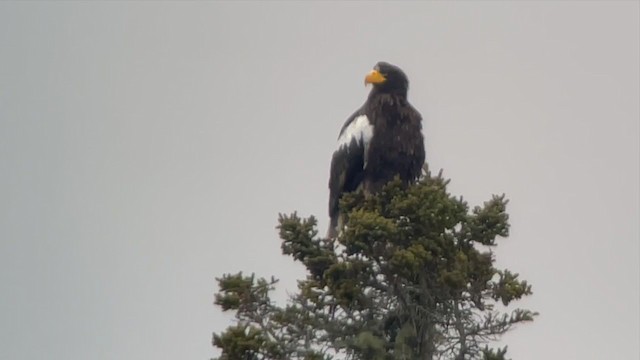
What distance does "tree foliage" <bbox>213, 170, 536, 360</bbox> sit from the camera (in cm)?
1130

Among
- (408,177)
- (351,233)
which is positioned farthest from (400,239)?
(408,177)

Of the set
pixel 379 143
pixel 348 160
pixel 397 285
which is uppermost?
pixel 348 160

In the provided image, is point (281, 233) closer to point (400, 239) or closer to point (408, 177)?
point (400, 239)

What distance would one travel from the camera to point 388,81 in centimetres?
1645

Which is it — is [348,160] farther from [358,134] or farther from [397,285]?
[397,285]

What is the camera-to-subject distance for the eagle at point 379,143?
52.5ft

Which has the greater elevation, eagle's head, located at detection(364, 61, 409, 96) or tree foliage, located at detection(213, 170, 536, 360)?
eagle's head, located at detection(364, 61, 409, 96)

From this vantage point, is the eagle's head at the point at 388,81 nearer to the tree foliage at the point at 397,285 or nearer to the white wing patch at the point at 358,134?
the white wing patch at the point at 358,134

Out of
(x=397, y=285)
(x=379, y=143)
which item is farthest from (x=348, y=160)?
(x=397, y=285)

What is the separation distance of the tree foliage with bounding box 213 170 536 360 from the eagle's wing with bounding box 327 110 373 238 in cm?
448

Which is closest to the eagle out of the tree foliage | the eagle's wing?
the eagle's wing

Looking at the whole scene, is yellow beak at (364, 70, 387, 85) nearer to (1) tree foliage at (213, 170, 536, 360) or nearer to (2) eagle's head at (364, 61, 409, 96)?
(2) eagle's head at (364, 61, 409, 96)

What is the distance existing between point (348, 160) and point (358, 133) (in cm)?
40

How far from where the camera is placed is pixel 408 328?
1162 cm
